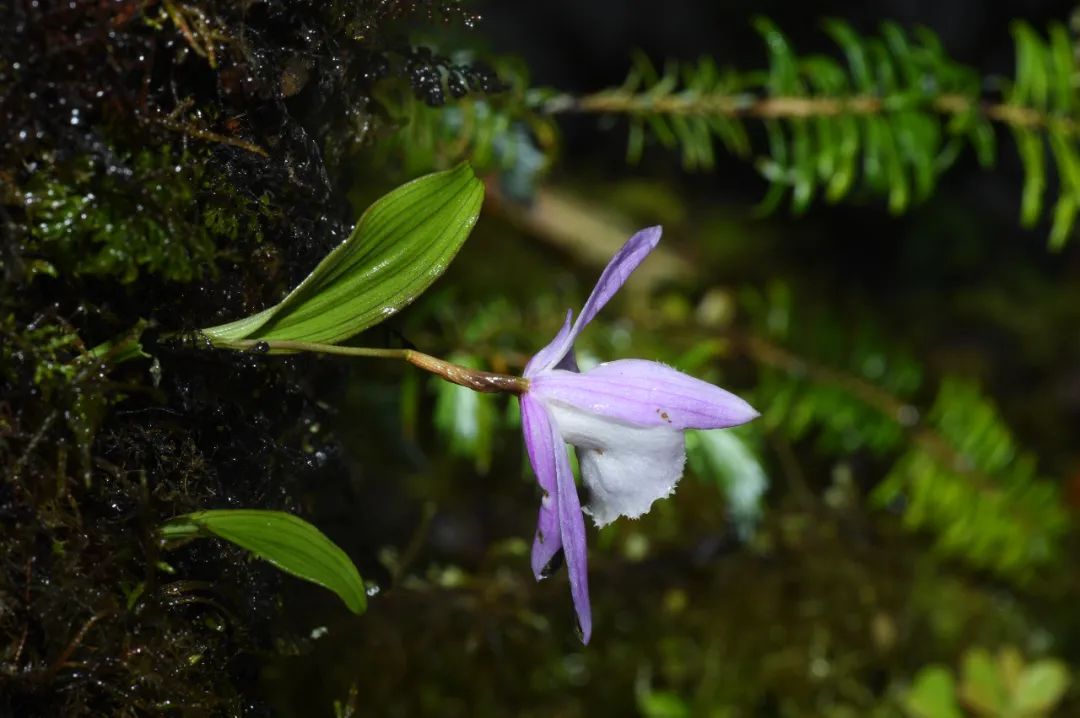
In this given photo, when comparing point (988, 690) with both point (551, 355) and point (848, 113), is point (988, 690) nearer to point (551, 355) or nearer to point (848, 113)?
point (848, 113)

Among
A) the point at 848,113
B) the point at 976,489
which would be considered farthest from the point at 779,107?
the point at 976,489

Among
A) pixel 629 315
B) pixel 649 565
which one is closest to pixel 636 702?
pixel 649 565

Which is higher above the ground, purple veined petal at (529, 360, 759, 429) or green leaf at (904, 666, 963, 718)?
purple veined petal at (529, 360, 759, 429)

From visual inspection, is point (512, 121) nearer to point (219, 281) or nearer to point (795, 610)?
point (219, 281)

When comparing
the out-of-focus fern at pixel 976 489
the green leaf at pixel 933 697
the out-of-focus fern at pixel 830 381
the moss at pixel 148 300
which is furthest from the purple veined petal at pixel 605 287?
the green leaf at pixel 933 697

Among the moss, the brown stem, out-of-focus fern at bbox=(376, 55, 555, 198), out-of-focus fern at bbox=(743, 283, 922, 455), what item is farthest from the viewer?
out-of-focus fern at bbox=(743, 283, 922, 455)

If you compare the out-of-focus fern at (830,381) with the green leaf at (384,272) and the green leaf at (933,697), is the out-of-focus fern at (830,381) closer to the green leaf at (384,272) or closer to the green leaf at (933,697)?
the green leaf at (933,697)

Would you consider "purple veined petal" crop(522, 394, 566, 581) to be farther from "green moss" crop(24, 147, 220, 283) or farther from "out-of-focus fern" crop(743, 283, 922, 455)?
"out-of-focus fern" crop(743, 283, 922, 455)

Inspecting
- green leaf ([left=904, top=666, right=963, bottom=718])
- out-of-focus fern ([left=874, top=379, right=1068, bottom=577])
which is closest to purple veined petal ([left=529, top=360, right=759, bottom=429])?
out-of-focus fern ([left=874, top=379, right=1068, bottom=577])
